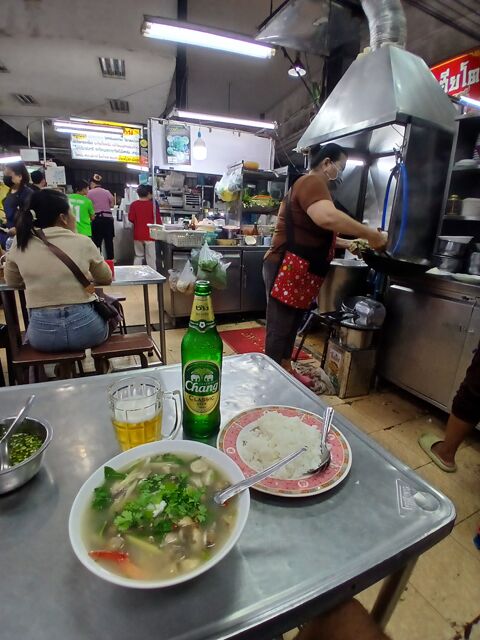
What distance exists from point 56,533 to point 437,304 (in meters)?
2.50

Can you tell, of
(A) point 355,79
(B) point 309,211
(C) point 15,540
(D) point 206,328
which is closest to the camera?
(C) point 15,540

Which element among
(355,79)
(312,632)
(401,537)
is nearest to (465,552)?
(312,632)

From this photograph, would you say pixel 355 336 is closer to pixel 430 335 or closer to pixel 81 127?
pixel 430 335

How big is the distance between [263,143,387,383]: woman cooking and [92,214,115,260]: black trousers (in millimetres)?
5657

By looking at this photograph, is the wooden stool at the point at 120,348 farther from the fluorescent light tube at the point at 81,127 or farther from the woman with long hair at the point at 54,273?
the fluorescent light tube at the point at 81,127

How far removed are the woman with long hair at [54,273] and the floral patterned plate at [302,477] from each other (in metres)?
1.53

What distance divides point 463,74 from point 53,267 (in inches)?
170

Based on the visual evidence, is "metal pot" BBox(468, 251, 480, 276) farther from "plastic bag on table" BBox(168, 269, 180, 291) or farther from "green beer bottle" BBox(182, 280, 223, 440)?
"plastic bag on table" BBox(168, 269, 180, 291)

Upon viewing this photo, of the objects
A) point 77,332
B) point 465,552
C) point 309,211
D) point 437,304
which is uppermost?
point 309,211

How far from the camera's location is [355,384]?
2.73m

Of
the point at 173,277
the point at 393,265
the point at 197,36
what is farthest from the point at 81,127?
the point at 393,265

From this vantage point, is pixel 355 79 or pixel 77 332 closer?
pixel 77 332

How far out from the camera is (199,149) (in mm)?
5520

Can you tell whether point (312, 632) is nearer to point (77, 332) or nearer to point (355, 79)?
point (77, 332)
